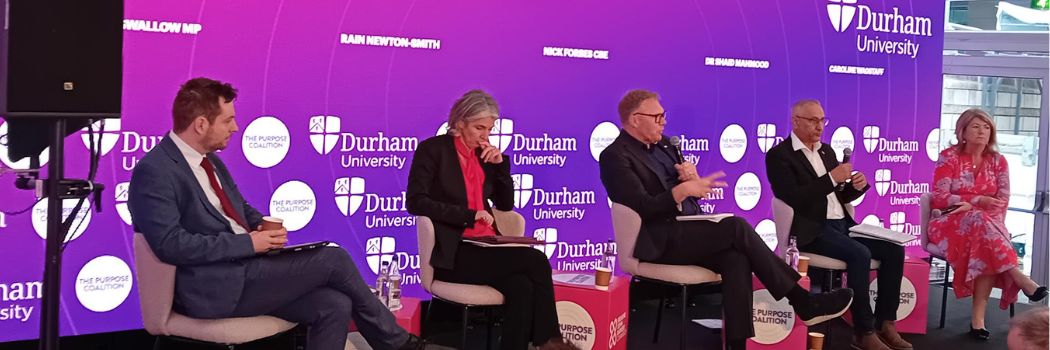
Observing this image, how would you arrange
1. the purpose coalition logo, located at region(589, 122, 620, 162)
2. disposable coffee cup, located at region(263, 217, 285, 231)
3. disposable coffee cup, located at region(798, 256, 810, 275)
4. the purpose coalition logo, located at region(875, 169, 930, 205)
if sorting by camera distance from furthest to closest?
the purpose coalition logo, located at region(875, 169, 930, 205) < the purpose coalition logo, located at region(589, 122, 620, 162) < disposable coffee cup, located at region(798, 256, 810, 275) < disposable coffee cup, located at region(263, 217, 285, 231)

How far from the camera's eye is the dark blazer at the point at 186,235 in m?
3.22

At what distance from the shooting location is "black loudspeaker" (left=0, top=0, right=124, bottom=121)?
3.02 metres

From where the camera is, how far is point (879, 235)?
17.3 feet

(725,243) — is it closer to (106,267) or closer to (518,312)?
(518,312)

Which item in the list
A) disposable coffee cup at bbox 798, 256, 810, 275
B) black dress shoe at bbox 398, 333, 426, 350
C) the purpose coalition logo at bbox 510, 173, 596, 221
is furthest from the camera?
the purpose coalition logo at bbox 510, 173, 596, 221

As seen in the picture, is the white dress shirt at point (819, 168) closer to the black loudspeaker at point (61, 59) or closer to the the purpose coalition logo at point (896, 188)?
the the purpose coalition logo at point (896, 188)

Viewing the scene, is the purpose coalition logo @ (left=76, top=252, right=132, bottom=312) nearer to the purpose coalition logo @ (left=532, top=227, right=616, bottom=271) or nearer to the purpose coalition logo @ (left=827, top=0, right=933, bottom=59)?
the purpose coalition logo @ (left=532, top=227, right=616, bottom=271)

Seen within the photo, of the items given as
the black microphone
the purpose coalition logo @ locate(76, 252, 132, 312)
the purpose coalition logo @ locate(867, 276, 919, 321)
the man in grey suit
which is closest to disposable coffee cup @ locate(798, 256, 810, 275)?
the black microphone

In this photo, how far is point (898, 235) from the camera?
5.31 m

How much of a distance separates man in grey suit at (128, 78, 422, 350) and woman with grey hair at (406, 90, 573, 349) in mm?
588

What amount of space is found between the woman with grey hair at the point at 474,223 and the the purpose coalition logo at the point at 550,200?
0.95m

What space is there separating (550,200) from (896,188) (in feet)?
9.23

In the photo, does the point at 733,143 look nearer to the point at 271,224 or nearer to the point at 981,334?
the point at 981,334

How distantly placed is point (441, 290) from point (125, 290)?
1367mm
